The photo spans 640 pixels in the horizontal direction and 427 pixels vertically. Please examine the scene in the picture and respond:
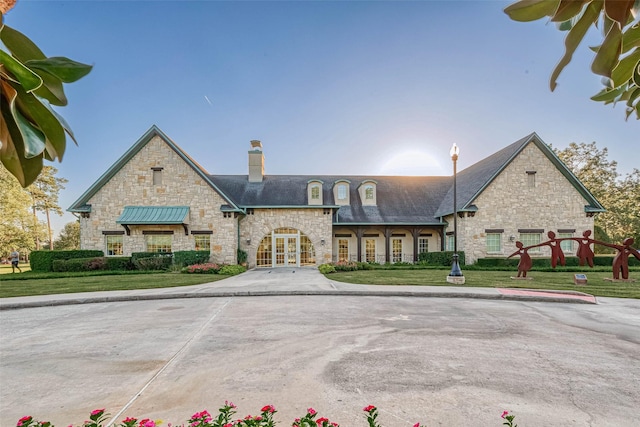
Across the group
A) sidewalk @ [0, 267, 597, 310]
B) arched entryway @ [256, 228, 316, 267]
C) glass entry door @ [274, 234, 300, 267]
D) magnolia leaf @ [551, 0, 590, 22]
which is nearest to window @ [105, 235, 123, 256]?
arched entryway @ [256, 228, 316, 267]

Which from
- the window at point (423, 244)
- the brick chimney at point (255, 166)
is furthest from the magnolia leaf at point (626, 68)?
the brick chimney at point (255, 166)

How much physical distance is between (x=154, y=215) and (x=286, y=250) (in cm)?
839

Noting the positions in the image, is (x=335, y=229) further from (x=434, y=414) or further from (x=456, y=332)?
(x=434, y=414)

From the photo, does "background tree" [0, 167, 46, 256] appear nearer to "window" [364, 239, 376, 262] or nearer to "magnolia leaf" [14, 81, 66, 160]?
"window" [364, 239, 376, 262]

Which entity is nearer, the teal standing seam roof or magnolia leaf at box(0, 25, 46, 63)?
magnolia leaf at box(0, 25, 46, 63)

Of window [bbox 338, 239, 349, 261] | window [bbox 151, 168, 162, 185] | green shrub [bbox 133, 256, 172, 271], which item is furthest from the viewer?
window [bbox 338, 239, 349, 261]

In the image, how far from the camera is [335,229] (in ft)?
72.6

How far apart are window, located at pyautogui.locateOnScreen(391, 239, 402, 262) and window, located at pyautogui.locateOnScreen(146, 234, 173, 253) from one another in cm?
1522

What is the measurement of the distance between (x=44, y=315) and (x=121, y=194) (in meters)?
13.0

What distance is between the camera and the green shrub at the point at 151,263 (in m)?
17.4

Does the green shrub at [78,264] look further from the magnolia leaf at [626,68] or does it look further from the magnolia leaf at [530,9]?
the magnolia leaf at [626,68]

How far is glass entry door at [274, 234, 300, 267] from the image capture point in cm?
2098

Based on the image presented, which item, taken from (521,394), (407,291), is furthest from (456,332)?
(407,291)

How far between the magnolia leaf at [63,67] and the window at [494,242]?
22.0m
